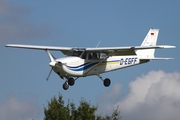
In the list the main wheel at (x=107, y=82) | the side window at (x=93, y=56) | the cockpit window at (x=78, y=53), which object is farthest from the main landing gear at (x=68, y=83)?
the main wheel at (x=107, y=82)

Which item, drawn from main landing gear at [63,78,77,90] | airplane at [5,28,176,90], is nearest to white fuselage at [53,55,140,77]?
airplane at [5,28,176,90]

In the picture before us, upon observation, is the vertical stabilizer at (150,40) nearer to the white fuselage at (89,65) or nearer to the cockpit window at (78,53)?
the white fuselage at (89,65)

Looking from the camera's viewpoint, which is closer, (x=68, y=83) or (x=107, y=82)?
(x=68, y=83)

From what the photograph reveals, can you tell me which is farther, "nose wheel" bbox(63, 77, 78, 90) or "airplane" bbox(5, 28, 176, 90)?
A: "nose wheel" bbox(63, 77, 78, 90)

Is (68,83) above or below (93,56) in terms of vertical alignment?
below

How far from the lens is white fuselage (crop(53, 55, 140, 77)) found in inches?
1736

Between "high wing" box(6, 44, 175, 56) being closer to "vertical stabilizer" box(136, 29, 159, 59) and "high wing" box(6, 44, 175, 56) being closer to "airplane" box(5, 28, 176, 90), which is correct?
"airplane" box(5, 28, 176, 90)

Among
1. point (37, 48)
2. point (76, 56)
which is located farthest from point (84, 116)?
point (37, 48)

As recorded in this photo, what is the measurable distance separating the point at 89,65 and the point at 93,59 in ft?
1.74

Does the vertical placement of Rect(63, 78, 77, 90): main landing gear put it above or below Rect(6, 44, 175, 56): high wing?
below

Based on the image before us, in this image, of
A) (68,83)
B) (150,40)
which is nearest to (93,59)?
(68,83)

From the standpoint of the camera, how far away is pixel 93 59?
46156 mm

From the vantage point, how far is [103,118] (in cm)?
4306

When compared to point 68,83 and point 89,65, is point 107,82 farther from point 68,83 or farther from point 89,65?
point 68,83
